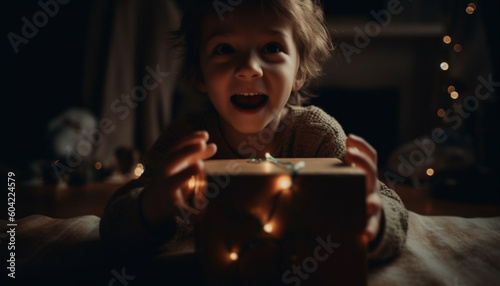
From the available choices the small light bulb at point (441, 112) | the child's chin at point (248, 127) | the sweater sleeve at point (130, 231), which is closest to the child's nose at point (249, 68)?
Answer: the child's chin at point (248, 127)

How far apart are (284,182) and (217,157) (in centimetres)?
45

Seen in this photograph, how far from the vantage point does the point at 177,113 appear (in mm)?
2947

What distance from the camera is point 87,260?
0.82 metres

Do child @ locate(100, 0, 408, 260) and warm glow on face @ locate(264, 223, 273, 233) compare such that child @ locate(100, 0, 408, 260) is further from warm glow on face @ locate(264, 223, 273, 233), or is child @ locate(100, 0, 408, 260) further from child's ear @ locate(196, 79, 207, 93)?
warm glow on face @ locate(264, 223, 273, 233)

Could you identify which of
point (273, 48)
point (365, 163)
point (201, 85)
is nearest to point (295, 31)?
point (273, 48)

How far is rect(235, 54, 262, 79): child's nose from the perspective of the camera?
88 cm

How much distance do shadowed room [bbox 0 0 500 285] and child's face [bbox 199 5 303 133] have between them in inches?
1.8

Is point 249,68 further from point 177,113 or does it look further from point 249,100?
point 177,113

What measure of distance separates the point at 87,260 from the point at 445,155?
174 centimetres

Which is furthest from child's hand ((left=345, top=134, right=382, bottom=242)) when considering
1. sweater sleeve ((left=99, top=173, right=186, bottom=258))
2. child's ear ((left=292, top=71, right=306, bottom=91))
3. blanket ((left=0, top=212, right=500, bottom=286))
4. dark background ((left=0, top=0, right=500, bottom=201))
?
dark background ((left=0, top=0, right=500, bottom=201))

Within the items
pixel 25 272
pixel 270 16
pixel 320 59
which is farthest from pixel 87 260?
pixel 320 59

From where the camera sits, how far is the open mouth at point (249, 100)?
953 millimetres

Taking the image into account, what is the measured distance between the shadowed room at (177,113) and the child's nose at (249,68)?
11cm

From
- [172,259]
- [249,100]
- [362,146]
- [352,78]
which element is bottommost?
[172,259]
